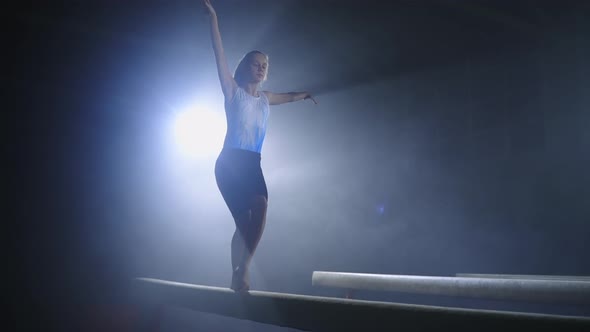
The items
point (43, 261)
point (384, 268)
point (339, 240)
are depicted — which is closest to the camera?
point (43, 261)

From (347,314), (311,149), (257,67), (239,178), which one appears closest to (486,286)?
(347,314)

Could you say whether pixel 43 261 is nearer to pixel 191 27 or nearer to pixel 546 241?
pixel 191 27

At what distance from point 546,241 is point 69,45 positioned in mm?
4660

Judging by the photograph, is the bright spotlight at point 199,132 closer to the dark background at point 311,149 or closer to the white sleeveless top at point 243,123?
the dark background at point 311,149

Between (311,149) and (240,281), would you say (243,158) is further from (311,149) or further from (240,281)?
(311,149)

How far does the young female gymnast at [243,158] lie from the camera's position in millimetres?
2395

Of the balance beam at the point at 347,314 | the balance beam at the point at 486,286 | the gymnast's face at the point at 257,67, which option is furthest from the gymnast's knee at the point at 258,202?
the balance beam at the point at 486,286

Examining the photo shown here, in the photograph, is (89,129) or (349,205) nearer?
(89,129)

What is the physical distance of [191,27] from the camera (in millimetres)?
4543

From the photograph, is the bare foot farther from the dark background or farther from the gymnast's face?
the dark background

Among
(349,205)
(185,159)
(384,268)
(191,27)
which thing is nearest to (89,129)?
(185,159)

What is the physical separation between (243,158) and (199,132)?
260cm

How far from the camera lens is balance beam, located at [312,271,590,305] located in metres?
2.38

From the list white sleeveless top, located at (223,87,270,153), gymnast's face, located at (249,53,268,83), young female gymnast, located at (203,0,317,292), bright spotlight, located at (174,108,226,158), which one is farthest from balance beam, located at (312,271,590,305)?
bright spotlight, located at (174,108,226,158)
